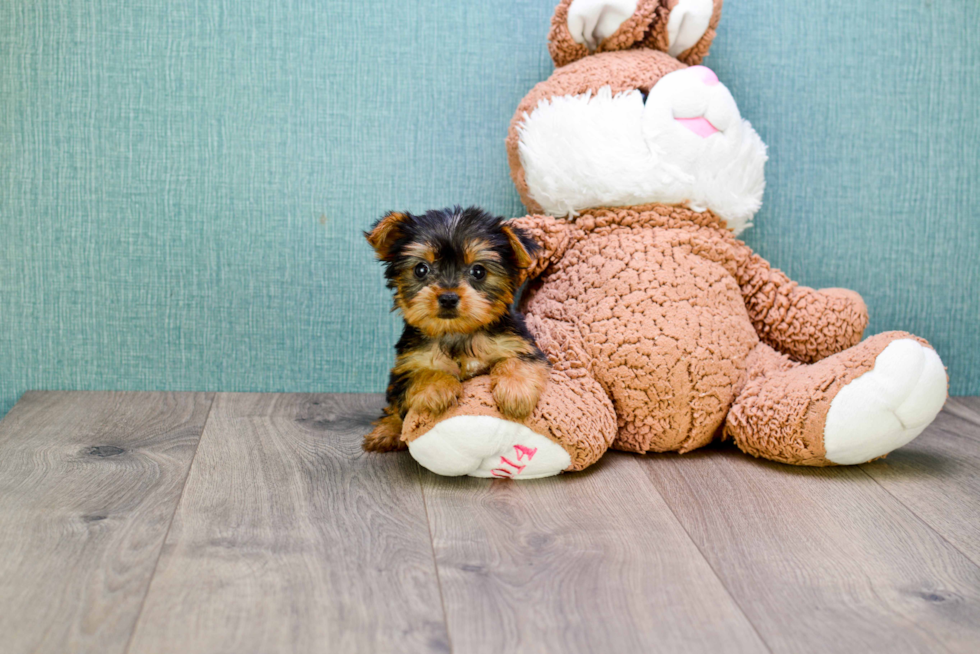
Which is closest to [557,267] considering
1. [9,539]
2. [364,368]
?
[364,368]

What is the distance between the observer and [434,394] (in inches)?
59.3

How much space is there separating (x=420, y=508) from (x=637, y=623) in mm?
498

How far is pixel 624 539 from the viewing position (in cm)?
134

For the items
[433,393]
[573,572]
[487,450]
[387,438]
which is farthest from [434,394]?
[573,572]

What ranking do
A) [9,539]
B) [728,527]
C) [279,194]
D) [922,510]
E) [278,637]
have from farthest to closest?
1. [279,194]
2. [922,510]
3. [728,527]
4. [9,539]
5. [278,637]

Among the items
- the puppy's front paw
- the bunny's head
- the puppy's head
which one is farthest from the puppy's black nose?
the bunny's head

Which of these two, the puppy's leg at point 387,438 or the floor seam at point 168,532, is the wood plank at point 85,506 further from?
the puppy's leg at point 387,438

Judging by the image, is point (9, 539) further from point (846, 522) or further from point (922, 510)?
point (922, 510)

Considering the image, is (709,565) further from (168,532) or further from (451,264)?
(168,532)

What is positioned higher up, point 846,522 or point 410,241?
point 410,241

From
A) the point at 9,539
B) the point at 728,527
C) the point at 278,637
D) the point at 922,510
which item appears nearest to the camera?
the point at 278,637

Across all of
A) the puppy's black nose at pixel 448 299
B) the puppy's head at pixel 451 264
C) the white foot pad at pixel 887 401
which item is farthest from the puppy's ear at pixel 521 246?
the white foot pad at pixel 887 401

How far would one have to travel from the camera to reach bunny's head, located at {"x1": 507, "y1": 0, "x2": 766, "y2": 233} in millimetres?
1740

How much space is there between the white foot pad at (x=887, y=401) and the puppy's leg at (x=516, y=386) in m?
0.60
